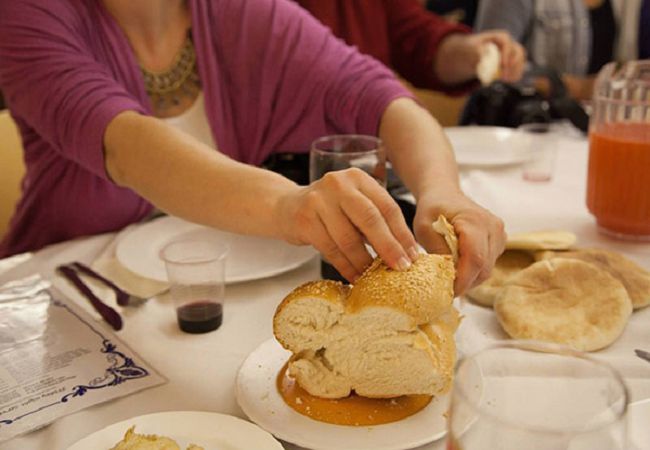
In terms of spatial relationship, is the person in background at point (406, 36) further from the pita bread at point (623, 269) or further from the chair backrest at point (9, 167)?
the pita bread at point (623, 269)

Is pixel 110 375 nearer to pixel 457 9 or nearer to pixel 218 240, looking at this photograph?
pixel 218 240

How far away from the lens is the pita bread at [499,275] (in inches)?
41.2

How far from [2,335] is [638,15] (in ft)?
11.5

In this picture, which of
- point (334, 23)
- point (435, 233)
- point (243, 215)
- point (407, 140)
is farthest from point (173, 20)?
point (334, 23)

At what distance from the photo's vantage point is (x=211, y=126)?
1578 millimetres

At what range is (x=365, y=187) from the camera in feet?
2.80

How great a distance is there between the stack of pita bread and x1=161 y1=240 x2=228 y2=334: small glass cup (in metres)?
0.37

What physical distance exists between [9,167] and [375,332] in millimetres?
1326

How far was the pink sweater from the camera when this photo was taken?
133cm

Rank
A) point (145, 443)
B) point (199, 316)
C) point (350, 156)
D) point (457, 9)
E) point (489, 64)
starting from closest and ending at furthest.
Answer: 1. point (145, 443)
2. point (199, 316)
3. point (350, 156)
4. point (489, 64)
5. point (457, 9)

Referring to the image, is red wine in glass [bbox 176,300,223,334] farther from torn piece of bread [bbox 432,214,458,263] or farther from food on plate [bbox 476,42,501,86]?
food on plate [bbox 476,42,501,86]

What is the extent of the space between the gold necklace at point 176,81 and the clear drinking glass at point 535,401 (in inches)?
46.3

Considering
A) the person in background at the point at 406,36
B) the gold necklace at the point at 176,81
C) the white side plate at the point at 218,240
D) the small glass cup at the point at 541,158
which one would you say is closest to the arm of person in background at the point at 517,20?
the person in background at the point at 406,36

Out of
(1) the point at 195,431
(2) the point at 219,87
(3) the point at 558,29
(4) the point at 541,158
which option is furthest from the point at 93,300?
(3) the point at 558,29
